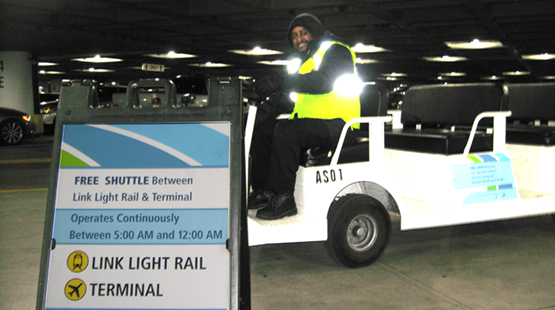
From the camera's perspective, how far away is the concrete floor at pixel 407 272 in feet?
10.7

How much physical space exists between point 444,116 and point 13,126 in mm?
12812

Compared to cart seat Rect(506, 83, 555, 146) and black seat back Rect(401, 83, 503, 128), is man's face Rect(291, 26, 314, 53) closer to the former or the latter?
black seat back Rect(401, 83, 503, 128)

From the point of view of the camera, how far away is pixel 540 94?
605 centimetres

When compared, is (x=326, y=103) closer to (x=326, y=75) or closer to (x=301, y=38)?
(x=326, y=75)

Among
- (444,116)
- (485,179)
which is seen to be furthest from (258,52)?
(485,179)

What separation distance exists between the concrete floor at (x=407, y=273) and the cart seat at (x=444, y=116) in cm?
89

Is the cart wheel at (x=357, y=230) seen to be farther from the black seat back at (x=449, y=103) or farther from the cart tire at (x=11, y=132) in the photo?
the cart tire at (x=11, y=132)

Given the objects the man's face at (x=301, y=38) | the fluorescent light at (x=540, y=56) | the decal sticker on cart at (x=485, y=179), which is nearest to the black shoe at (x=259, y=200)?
the man's face at (x=301, y=38)

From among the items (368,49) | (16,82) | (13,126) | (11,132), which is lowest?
(11,132)

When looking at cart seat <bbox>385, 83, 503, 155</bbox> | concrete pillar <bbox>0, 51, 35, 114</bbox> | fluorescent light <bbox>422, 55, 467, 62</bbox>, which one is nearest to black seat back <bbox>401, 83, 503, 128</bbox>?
cart seat <bbox>385, 83, 503, 155</bbox>

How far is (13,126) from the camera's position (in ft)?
46.9

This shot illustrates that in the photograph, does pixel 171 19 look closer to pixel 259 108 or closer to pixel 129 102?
pixel 259 108

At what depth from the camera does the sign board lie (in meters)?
1.98

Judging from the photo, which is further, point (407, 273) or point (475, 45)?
point (475, 45)
